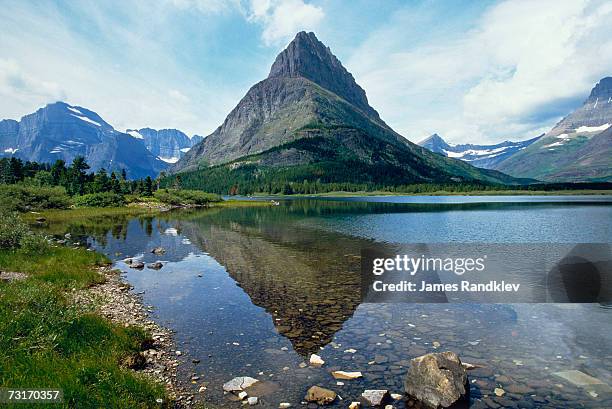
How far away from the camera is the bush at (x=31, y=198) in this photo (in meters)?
95.9

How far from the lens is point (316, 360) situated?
648 inches

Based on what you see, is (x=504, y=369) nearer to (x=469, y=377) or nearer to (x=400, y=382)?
(x=469, y=377)

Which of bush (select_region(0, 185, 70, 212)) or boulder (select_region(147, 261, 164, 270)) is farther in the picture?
bush (select_region(0, 185, 70, 212))

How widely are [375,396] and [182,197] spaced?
→ 181789 mm

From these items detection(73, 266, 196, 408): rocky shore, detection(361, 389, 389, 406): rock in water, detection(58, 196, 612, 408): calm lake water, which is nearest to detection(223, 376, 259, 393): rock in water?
detection(58, 196, 612, 408): calm lake water

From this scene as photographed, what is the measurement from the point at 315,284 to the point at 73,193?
171281 mm

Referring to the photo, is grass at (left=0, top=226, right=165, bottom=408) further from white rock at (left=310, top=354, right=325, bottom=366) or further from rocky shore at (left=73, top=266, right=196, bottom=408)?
white rock at (left=310, top=354, right=325, bottom=366)

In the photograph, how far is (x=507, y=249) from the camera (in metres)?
47.3

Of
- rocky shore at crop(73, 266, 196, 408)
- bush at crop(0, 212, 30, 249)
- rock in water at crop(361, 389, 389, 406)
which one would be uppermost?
bush at crop(0, 212, 30, 249)

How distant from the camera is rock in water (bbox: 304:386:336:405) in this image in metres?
13.1

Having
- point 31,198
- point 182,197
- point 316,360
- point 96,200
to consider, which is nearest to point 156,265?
point 316,360

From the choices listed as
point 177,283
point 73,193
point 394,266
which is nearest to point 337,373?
point 177,283

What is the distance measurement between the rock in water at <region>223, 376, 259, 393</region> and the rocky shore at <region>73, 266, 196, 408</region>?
1.40 metres

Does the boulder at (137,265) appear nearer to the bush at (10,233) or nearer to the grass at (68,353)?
the bush at (10,233)
